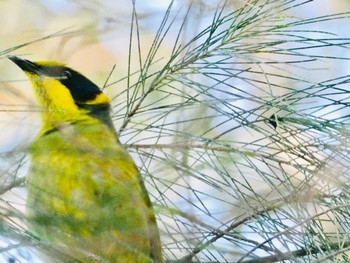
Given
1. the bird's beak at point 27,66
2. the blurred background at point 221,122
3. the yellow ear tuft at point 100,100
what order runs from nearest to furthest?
the blurred background at point 221,122 → the bird's beak at point 27,66 → the yellow ear tuft at point 100,100

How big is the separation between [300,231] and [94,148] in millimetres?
432

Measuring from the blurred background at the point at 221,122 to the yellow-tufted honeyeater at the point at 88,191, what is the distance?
0.04 m

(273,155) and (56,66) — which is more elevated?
(56,66)

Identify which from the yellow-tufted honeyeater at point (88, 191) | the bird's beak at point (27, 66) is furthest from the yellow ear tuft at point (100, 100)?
the bird's beak at point (27, 66)

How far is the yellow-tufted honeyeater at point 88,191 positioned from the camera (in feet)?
4.41

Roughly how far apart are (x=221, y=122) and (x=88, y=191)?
10.9 inches

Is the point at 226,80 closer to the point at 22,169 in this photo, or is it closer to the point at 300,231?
the point at 300,231

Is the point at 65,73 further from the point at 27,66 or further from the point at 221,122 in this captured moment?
the point at 221,122

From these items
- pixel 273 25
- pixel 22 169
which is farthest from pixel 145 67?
pixel 22 169

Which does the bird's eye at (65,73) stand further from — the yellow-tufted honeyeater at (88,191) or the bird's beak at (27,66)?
the bird's beak at (27,66)

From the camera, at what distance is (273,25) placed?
1.48 m

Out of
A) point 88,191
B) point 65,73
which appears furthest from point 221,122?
point 65,73

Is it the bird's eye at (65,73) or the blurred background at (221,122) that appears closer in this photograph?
the blurred background at (221,122)

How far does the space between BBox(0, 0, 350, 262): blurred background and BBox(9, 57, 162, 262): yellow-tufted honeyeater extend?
4cm
